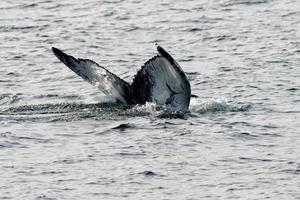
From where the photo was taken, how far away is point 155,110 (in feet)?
61.3

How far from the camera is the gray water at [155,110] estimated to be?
603 inches

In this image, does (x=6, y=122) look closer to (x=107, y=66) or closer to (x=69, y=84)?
(x=69, y=84)

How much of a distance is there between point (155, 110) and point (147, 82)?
2.67ft

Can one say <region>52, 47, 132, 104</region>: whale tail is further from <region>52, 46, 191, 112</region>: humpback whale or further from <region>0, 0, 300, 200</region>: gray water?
<region>0, 0, 300, 200</region>: gray water

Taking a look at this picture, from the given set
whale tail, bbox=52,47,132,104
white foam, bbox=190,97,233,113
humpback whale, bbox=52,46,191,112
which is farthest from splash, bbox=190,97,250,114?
whale tail, bbox=52,47,132,104

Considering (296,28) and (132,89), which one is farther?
(296,28)

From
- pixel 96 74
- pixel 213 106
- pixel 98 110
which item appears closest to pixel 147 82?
pixel 96 74

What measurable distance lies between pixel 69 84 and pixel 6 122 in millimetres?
3704

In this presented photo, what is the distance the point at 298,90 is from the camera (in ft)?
68.5

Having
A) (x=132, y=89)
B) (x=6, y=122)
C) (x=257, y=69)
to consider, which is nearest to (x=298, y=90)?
(x=257, y=69)

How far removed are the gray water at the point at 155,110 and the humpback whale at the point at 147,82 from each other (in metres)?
0.25

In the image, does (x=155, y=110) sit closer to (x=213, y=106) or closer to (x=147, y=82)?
(x=147, y=82)

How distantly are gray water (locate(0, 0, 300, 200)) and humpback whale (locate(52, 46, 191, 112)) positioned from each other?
25 cm

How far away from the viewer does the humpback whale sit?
A: 17.8 meters
